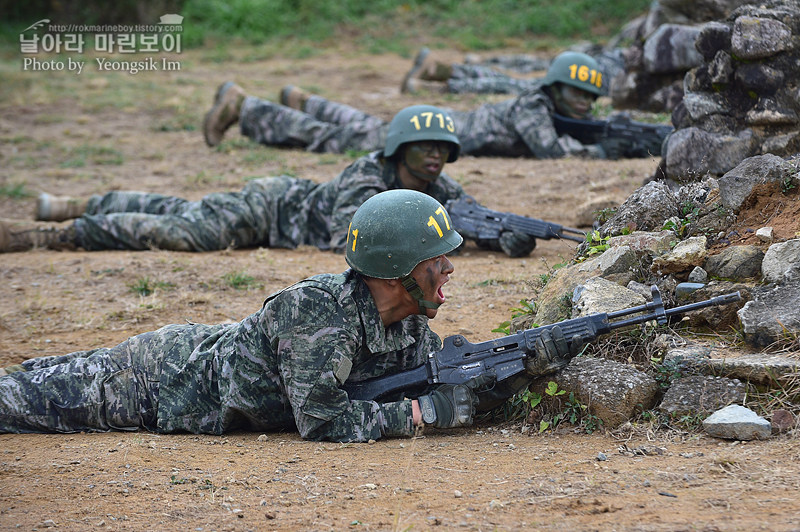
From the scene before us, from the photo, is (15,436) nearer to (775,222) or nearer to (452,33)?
(775,222)

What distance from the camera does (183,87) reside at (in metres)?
15.3

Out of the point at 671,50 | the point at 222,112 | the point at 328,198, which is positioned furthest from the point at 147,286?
the point at 671,50

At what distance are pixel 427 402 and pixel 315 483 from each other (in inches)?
28.4

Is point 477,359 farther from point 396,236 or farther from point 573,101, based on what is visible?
point 573,101

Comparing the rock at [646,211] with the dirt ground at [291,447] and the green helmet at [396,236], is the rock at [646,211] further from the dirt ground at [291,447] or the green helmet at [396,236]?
the green helmet at [396,236]

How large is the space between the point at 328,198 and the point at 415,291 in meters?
3.75

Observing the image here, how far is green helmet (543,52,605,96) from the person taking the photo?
31.6ft

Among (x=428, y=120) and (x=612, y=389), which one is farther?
(x=428, y=120)

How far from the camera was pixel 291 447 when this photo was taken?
3891 mm

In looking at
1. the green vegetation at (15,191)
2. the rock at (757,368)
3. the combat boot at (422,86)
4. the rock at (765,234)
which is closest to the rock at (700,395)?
the rock at (757,368)

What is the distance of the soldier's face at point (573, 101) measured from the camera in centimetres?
985

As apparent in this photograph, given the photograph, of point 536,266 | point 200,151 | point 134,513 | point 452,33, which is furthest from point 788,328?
point 452,33

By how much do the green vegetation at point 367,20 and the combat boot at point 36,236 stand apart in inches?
424

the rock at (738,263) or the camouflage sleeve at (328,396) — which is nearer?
the camouflage sleeve at (328,396)
